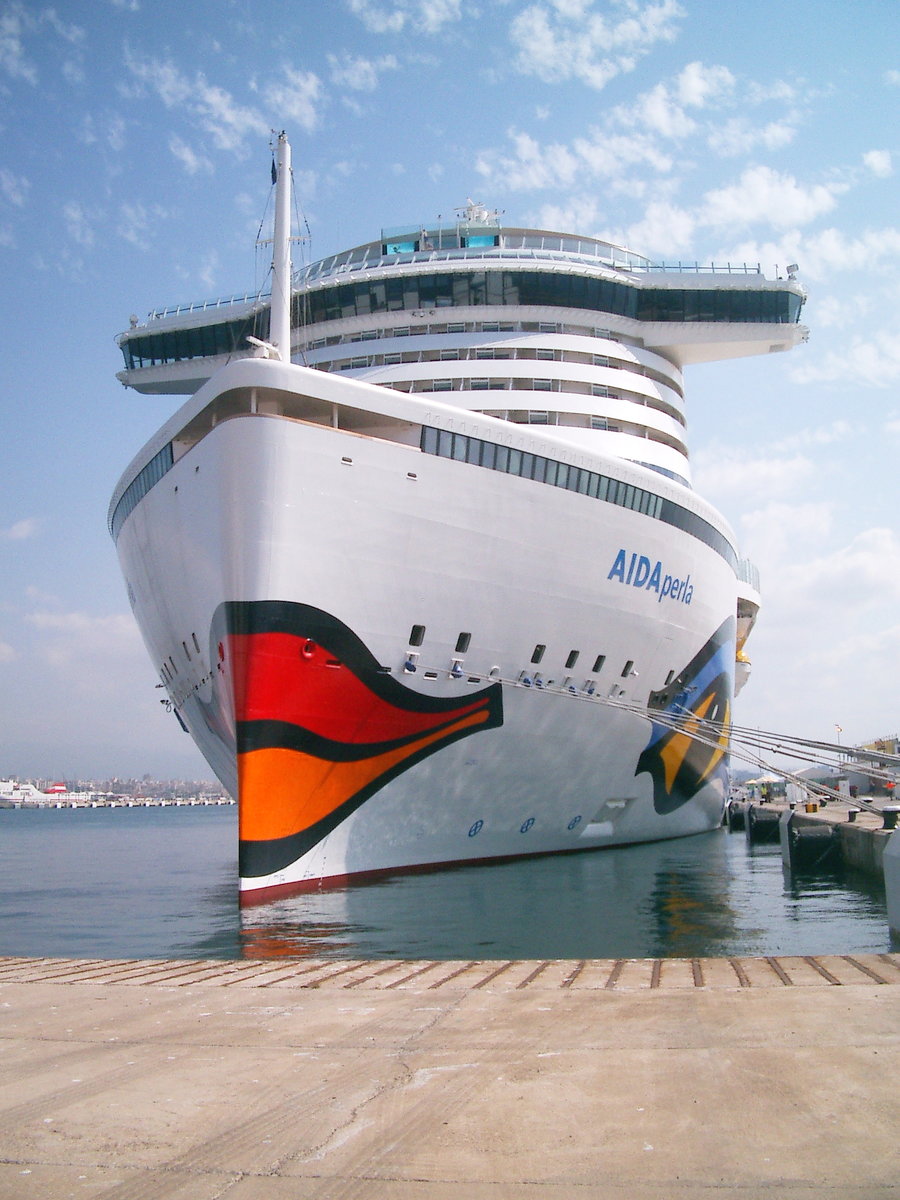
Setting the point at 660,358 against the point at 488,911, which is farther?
the point at 660,358

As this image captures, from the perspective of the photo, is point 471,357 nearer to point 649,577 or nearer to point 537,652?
point 649,577

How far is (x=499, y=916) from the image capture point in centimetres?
1364

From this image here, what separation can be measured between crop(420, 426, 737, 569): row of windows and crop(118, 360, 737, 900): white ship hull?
17 cm

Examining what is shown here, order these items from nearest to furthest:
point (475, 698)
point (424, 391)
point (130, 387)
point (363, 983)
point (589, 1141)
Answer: point (589, 1141), point (363, 983), point (475, 698), point (424, 391), point (130, 387)

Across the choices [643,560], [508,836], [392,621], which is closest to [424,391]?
[643,560]

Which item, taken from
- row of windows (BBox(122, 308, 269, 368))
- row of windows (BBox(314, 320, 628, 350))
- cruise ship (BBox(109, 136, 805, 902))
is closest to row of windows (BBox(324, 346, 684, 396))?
cruise ship (BBox(109, 136, 805, 902))

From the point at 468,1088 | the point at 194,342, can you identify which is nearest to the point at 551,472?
the point at 468,1088

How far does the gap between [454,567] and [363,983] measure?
31.3 feet

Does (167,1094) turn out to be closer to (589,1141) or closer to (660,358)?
(589,1141)

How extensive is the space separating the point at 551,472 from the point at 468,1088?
1347 centimetres

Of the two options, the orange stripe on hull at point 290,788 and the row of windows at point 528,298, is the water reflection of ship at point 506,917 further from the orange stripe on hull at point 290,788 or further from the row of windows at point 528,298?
the row of windows at point 528,298

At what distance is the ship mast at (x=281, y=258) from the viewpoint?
16.6m

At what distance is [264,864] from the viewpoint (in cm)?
1441

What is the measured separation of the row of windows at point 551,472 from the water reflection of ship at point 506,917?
22.4 ft
